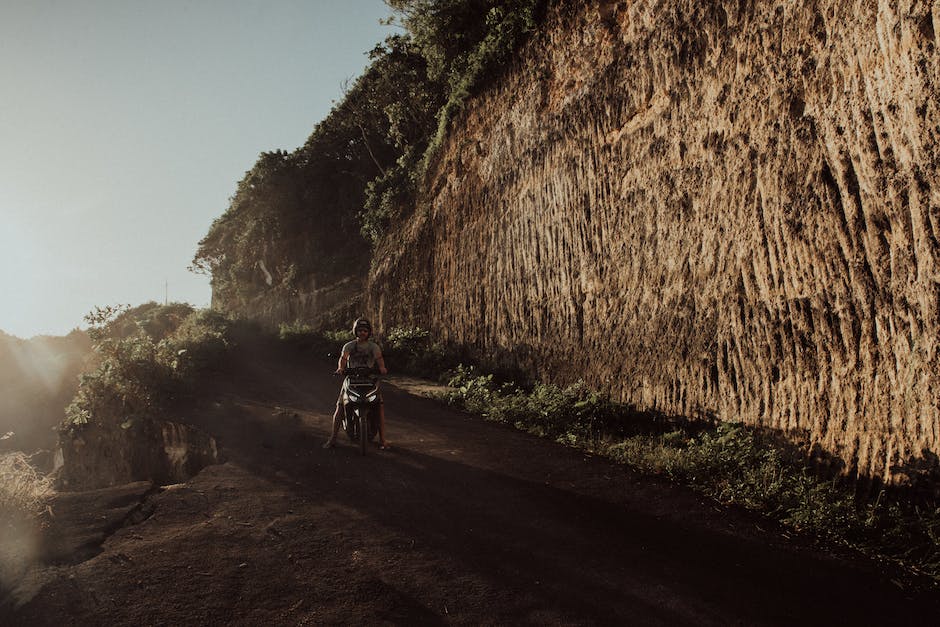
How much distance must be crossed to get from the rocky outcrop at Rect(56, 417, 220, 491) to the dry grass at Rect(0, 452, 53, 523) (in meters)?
2.48

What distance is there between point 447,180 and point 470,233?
311cm

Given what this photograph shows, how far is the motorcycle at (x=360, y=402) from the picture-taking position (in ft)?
25.6

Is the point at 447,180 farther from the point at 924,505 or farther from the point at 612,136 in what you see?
the point at 924,505

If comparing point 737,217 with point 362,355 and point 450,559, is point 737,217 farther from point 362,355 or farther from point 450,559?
point 450,559

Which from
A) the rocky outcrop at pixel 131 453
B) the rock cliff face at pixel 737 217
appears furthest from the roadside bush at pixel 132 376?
the rock cliff face at pixel 737 217

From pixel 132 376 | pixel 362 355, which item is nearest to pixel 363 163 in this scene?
pixel 132 376

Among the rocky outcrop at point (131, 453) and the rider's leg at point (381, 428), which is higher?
the rider's leg at point (381, 428)

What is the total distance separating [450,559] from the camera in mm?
4562

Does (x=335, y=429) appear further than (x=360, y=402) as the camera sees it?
Yes

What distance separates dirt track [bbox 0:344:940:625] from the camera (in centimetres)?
383

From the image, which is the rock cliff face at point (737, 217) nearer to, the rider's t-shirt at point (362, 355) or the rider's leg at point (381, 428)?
the rider's leg at point (381, 428)

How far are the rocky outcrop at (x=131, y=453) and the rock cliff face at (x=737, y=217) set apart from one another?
23.6 ft

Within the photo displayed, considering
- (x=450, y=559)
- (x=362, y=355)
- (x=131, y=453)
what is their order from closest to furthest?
1. (x=450, y=559)
2. (x=362, y=355)
3. (x=131, y=453)

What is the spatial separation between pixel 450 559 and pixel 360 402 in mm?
3651
